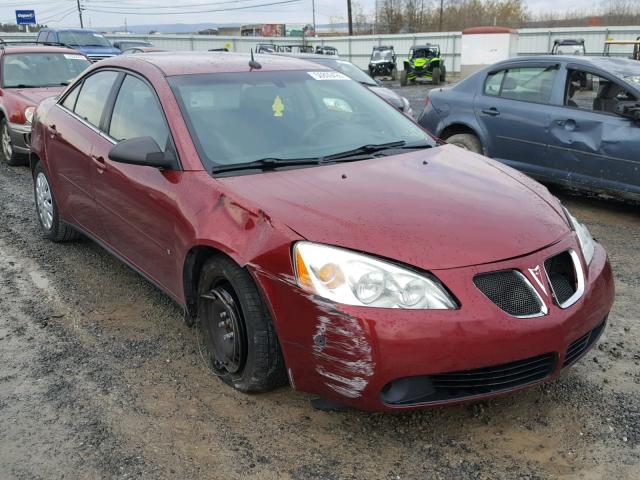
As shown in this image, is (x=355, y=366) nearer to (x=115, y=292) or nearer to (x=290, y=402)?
(x=290, y=402)

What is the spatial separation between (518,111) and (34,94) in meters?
6.38

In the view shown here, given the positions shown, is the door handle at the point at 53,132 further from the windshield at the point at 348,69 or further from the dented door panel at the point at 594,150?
the windshield at the point at 348,69

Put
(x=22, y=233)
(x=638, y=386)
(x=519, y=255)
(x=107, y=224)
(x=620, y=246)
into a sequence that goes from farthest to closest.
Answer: (x=22, y=233), (x=620, y=246), (x=107, y=224), (x=638, y=386), (x=519, y=255)

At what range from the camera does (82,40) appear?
63.1 ft

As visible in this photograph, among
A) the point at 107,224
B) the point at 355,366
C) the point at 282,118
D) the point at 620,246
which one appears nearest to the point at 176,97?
the point at 282,118

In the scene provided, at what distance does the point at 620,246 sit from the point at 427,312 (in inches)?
140

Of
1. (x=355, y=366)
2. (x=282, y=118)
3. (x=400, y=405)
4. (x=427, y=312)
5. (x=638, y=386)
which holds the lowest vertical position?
(x=638, y=386)

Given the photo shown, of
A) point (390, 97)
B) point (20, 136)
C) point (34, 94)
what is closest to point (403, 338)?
point (20, 136)

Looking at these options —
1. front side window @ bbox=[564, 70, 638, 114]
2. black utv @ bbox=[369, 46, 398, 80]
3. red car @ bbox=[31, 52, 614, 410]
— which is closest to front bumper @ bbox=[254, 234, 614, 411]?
red car @ bbox=[31, 52, 614, 410]

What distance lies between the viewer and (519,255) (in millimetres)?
2613

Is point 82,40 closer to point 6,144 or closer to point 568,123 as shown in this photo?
point 6,144

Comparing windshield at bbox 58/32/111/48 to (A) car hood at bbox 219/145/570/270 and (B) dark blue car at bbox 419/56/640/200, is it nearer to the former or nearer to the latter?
(B) dark blue car at bbox 419/56/640/200

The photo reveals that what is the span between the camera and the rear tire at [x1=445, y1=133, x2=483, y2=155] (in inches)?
283

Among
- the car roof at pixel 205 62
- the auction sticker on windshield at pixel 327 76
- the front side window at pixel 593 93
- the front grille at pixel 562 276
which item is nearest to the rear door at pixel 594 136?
the front side window at pixel 593 93
